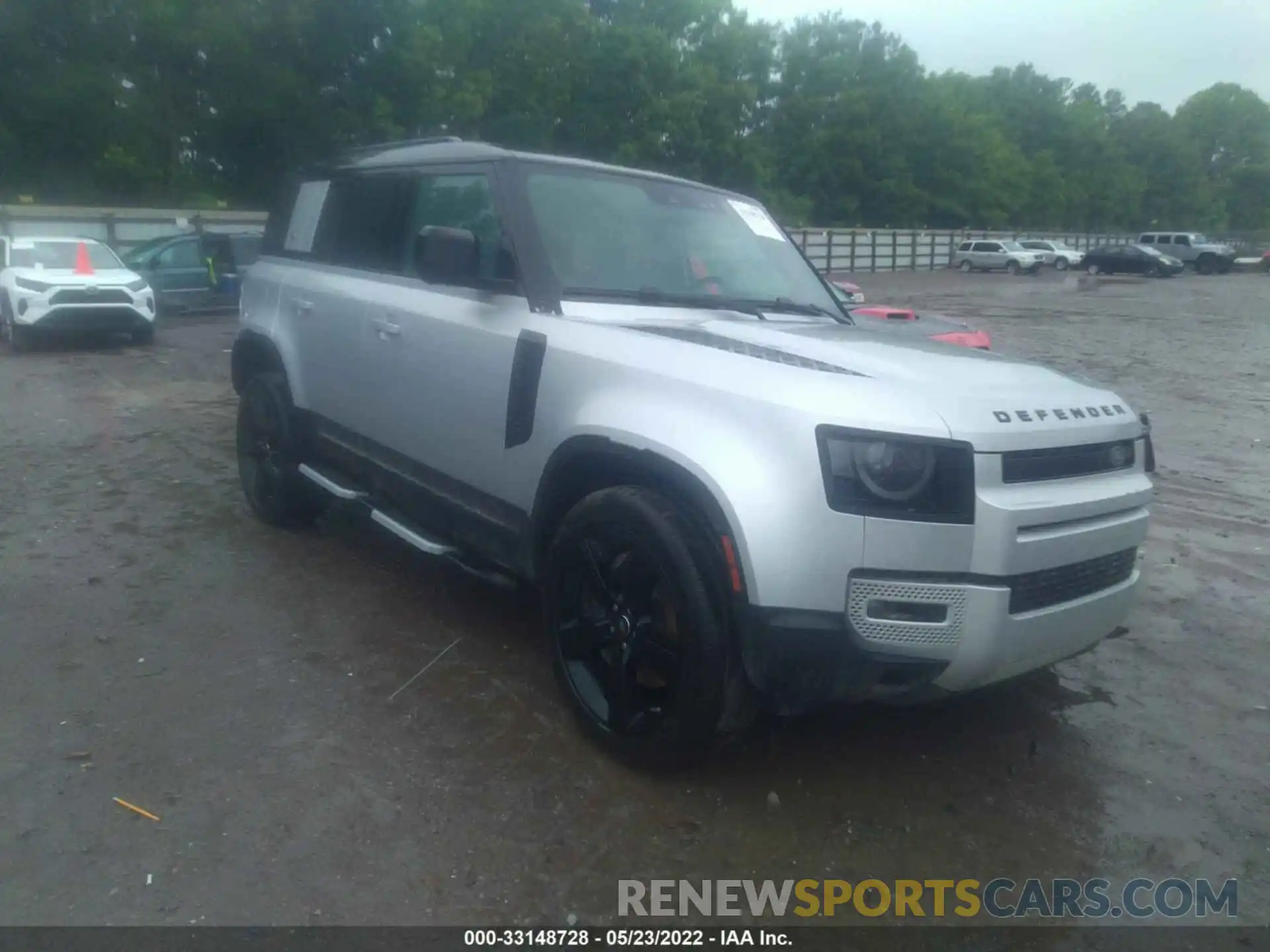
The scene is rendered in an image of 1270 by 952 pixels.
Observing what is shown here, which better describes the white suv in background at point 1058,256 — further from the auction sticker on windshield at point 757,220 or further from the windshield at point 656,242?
the windshield at point 656,242

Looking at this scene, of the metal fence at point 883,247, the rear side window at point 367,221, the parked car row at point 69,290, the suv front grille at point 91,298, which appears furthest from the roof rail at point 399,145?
the metal fence at point 883,247

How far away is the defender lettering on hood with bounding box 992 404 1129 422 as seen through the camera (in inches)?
Result: 126

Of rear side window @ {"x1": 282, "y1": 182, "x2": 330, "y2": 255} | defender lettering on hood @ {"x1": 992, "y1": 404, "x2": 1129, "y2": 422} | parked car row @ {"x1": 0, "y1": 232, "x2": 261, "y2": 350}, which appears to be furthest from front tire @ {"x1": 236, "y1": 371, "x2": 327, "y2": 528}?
parked car row @ {"x1": 0, "y1": 232, "x2": 261, "y2": 350}

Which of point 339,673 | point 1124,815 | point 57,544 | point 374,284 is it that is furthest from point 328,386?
point 1124,815

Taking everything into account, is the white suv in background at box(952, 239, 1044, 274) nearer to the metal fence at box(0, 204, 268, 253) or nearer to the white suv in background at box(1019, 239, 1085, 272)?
the white suv in background at box(1019, 239, 1085, 272)

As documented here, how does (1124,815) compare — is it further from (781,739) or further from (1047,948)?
(781,739)

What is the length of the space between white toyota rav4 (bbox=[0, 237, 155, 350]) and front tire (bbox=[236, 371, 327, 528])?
35.6 ft

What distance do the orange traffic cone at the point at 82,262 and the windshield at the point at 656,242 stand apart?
14.0 meters

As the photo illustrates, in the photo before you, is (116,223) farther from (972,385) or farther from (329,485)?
(972,385)

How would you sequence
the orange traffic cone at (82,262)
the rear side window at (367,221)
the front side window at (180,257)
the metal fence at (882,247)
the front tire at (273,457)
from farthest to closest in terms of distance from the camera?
the metal fence at (882,247) → the front side window at (180,257) → the orange traffic cone at (82,262) → the front tire at (273,457) → the rear side window at (367,221)

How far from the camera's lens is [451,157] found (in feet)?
15.6

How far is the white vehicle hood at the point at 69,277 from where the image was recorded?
1556cm

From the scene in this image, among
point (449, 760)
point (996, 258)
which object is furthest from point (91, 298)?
point (996, 258)

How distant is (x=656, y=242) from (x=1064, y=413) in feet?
6.18
